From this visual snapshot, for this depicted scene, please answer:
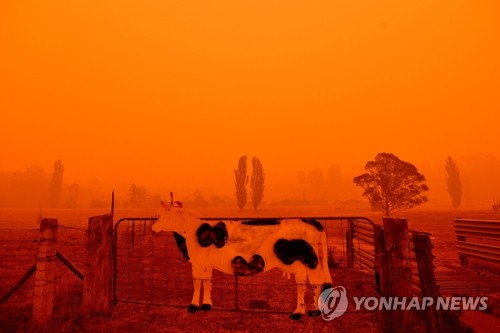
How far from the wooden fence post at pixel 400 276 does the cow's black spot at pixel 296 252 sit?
1.10 metres

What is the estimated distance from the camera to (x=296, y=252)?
4355 millimetres

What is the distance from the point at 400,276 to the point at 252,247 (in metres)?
2.22

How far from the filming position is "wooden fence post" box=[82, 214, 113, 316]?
514 cm

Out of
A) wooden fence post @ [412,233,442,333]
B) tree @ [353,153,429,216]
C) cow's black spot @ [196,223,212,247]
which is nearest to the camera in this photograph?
wooden fence post @ [412,233,442,333]

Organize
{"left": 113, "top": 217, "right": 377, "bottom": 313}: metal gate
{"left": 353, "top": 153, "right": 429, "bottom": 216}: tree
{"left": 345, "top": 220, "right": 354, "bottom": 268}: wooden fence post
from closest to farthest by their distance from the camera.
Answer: {"left": 113, "top": 217, "right": 377, "bottom": 313}: metal gate < {"left": 345, "top": 220, "right": 354, "bottom": 268}: wooden fence post < {"left": 353, "top": 153, "right": 429, "bottom": 216}: tree

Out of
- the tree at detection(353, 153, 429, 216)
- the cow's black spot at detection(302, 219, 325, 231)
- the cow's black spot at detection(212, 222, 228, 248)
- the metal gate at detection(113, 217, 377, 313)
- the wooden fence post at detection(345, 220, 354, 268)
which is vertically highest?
the tree at detection(353, 153, 429, 216)

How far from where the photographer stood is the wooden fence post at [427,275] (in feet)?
11.5

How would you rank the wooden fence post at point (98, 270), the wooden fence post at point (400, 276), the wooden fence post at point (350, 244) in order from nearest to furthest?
1. the wooden fence post at point (400, 276)
2. the wooden fence post at point (98, 270)
3. the wooden fence post at point (350, 244)

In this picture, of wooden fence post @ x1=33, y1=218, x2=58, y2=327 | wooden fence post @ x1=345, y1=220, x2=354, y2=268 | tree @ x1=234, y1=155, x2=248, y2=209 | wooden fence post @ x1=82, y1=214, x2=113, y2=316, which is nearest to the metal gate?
wooden fence post @ x1=345, y1=220, x2=354, y2=268

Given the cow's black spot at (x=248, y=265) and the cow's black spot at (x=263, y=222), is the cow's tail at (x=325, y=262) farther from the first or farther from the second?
Result: the cow's black spot at (x=248, y=265)

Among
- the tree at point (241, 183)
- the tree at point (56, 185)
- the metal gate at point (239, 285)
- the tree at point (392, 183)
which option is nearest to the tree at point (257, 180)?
the tree at point (241, 183)

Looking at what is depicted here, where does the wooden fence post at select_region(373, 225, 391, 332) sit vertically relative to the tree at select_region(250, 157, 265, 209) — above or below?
below

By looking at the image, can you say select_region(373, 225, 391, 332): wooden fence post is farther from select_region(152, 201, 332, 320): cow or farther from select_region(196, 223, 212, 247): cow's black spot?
select_region(196, 223, 212, 247): cow's black spot

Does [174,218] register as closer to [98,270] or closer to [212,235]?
[212,235]
